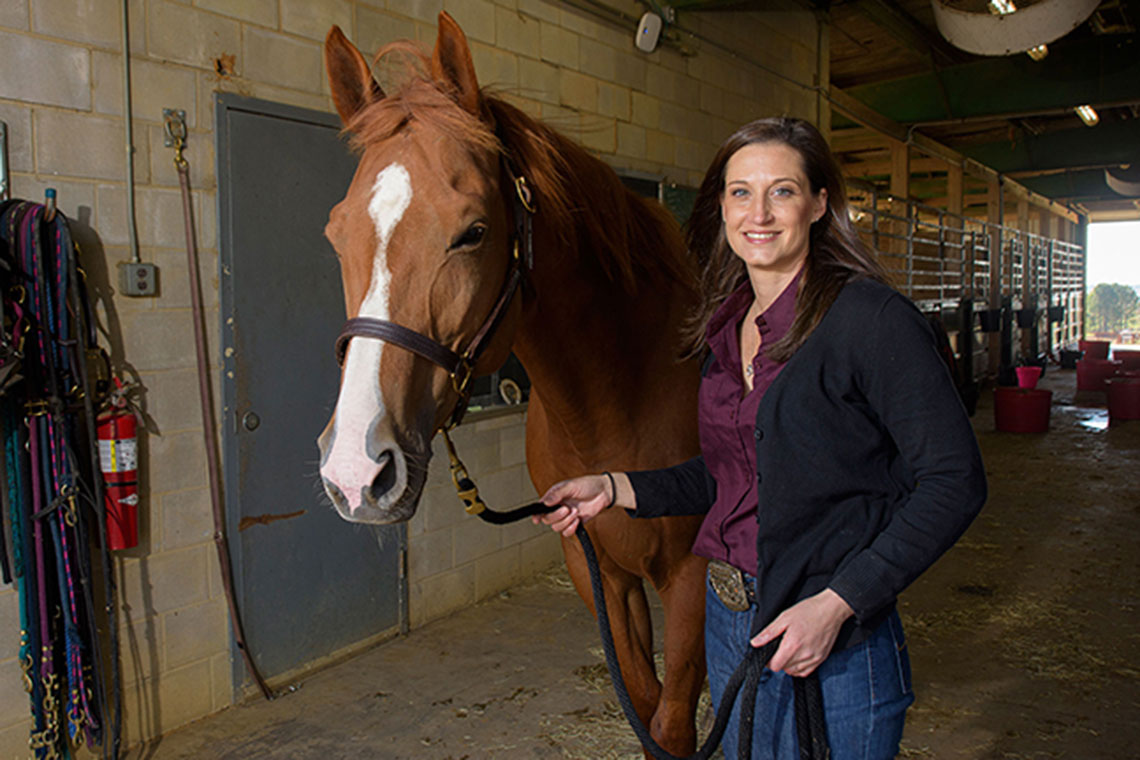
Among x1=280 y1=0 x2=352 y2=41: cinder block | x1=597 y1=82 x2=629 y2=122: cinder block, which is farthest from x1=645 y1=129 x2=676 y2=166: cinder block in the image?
x1=280 y1=0 x2=352 y2=41: cinder block

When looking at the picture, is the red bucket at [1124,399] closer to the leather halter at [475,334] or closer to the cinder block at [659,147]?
the cinder block at [659,147]

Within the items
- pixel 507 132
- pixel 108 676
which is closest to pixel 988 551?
pixel 507 132

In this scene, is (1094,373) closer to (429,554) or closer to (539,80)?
(539,80)

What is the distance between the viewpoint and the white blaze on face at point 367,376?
2.92ft

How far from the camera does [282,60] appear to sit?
2.30 m

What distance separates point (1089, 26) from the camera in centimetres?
553

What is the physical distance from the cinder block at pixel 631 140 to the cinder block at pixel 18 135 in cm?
250

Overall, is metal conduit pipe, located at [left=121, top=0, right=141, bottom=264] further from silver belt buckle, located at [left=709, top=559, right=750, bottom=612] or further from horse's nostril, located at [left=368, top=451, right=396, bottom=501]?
silver belt buckle, located at [left=709, top=559, right=750, bottom=612]

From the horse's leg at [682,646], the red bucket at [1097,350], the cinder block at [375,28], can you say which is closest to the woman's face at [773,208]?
the horse's leg at [682,646]

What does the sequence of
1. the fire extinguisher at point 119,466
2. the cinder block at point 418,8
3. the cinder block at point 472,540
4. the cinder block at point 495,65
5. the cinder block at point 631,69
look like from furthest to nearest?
the cinder block at point 631,69 → the cinder block at point 472,540 → the cinder block at point 495,65 → the cinder block at point 418,8 → the fire extinguisher at point 119,466

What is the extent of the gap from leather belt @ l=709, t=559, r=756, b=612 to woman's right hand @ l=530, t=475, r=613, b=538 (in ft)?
0.74

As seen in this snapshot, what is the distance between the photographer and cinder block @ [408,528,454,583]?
286 centimetres

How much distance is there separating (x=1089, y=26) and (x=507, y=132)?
20.7 ft

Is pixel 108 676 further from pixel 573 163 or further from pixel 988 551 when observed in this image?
pixel 988 551
